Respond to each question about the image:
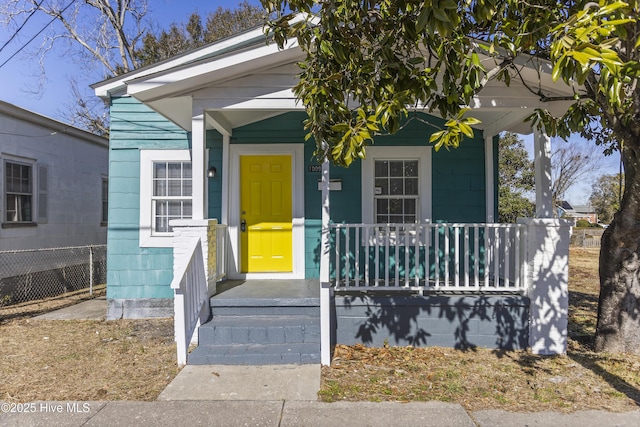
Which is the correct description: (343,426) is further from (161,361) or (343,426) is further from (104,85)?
(104,85)

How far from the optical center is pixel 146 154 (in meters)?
7.00

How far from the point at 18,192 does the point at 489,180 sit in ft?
28.9

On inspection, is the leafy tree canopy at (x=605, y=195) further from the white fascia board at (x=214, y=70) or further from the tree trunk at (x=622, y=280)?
the white fascia board at (x=214, y=70)

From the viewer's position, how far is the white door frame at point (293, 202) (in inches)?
261

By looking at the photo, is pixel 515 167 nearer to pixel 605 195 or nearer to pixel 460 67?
pixel 460 67

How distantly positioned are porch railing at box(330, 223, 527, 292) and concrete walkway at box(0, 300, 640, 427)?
5.75ft

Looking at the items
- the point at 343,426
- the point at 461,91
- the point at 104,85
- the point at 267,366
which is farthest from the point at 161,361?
the point at 104,85

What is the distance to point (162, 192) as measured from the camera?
23.1 ft

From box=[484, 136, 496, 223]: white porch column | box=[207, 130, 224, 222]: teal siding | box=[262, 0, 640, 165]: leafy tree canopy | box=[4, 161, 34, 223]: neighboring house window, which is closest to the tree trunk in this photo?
box=[262, 0, 640, 165]: leafy tree canopy

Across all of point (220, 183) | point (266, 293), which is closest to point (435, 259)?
point (266, 293)

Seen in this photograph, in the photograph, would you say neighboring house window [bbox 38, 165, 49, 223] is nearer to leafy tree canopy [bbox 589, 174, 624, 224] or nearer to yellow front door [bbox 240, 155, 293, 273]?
yellow front door [bbox 240, 155, 293, 273]

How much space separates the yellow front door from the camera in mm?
6707

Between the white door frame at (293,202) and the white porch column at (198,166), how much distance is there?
4.69 ft

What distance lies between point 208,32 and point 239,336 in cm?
1800
